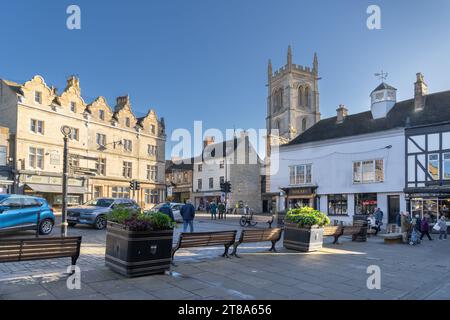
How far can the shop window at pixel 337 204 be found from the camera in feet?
96.7

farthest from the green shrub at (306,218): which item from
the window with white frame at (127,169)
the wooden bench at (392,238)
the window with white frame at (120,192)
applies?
the window with white frame at (127,169)

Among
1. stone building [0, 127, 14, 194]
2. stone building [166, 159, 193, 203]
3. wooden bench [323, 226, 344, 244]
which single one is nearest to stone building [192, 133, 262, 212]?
stone building [166, 159, 193, 203]

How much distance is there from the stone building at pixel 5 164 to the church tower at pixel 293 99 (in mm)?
45959

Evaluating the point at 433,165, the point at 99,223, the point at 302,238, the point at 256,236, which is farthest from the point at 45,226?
the point at 433,165

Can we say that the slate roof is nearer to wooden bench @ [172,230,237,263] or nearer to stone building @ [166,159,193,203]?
wooden bench @ [172,230,237,263]

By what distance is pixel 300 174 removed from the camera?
3309 cm

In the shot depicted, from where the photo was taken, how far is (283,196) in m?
34.8

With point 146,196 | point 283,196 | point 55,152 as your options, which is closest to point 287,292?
point 283,196

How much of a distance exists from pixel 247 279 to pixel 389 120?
25247 mm

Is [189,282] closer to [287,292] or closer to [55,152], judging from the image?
[287,292]

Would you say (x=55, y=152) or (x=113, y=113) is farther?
(x=113, y=113)

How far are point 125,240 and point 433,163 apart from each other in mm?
23303

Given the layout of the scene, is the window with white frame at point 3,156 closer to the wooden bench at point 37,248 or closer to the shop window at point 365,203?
the wooden bench at point 37,248

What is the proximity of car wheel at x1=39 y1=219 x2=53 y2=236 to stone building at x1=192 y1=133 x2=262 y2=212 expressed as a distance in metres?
38.0
